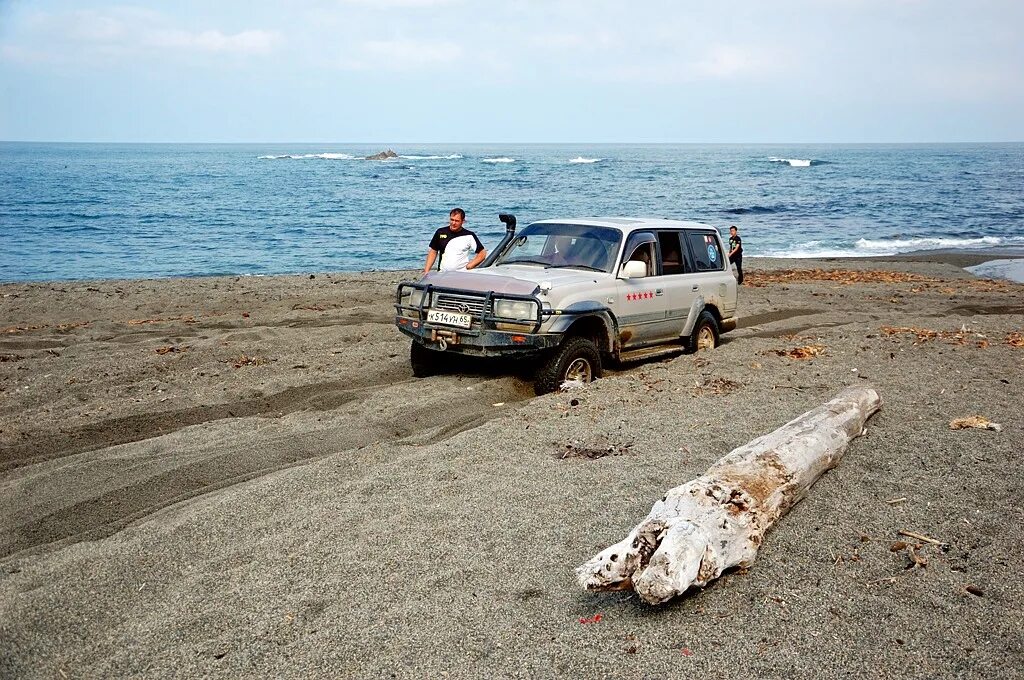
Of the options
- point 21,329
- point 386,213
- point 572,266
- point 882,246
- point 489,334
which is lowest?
point 882,246

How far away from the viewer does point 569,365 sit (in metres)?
8.80

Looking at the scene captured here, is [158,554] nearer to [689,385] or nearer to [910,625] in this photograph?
[910,625]

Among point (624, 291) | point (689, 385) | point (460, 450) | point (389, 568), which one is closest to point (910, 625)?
point (389, 568)

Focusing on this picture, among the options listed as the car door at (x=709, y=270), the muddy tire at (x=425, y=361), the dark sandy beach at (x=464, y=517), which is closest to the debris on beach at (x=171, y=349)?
the dark sandy beach at (x=464, y=517)

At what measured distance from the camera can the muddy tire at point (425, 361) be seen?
9578mm

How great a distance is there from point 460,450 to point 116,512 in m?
2.54

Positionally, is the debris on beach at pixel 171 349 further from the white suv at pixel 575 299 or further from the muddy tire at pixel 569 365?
the muddy tire at pixel 569 365

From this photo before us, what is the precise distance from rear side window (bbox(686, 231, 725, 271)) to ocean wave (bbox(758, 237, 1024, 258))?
69.8 feet

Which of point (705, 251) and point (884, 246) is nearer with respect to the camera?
point (705, 251)

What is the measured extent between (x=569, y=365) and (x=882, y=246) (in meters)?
29.5

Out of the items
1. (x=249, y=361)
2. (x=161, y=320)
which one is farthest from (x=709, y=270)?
(x=161, y=320)

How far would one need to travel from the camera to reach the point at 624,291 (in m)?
9.48

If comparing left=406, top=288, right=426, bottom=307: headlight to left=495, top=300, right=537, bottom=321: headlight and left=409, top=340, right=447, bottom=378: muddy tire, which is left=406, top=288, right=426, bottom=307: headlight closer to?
left=409, top=340, right=447, bottom=378: muddy tire

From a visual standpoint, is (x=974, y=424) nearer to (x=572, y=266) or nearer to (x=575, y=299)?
(x=575, y=299)
